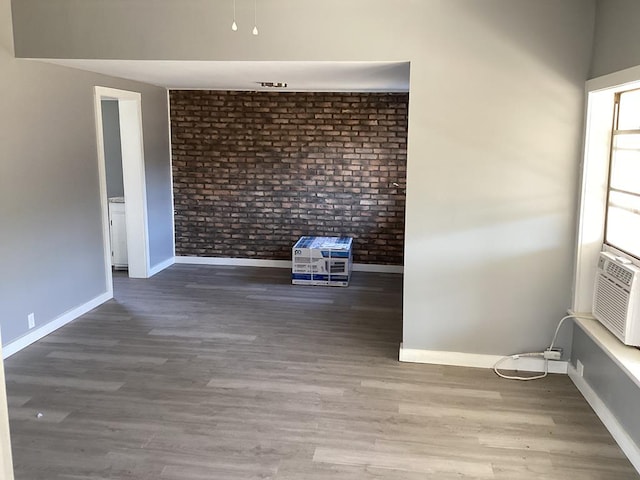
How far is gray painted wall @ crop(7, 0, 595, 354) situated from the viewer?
11.8ft

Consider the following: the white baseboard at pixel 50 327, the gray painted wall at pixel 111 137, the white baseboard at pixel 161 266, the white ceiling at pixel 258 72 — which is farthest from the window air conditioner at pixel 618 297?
the gray painted wall at pixel 111 137

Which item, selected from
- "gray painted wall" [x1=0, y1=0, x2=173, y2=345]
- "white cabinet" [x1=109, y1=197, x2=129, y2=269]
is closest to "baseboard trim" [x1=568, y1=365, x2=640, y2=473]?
"gray painted wall" [x1=0, y1=0, x2=173, y2=345]

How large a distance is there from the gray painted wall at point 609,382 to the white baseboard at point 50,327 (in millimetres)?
3785

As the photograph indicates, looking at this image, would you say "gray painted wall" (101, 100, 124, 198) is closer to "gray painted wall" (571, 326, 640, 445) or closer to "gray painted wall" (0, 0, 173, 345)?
"gray painted wall" (0, 0, 173, 345)

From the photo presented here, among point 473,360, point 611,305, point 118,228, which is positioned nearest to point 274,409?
point 473,360

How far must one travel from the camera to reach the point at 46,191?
4.52 meters

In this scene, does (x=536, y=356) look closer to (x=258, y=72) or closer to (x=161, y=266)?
(x=258, y=72)

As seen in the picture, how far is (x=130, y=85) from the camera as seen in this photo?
583 centimetres

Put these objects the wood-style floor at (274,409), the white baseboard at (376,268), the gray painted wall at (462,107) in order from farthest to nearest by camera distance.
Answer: the white baseboard at (376,268)
the gray painted wall at (462,107)
the wood-style floor at (274,409)

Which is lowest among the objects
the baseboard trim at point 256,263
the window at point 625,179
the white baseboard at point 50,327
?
the white baseboard at point 50,327

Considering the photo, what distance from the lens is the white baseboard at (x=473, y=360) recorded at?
12.8 ft

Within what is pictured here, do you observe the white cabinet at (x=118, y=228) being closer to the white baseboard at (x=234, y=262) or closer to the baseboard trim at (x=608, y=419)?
the white baseboard at (x=234, y=262)

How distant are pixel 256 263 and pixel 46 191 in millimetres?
2933

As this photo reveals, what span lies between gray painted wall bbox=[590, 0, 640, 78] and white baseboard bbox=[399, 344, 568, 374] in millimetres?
1922
